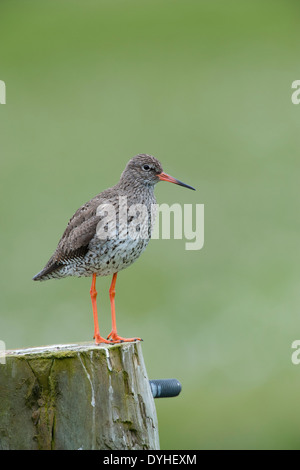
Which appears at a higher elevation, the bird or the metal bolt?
the bird

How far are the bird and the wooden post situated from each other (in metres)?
0.98

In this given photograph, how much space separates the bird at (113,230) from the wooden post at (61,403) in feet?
3.23

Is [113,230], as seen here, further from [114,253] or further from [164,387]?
[164,387]

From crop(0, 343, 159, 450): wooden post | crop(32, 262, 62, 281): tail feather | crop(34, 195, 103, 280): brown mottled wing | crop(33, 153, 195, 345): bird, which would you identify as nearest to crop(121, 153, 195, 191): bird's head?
crop(33, 153, 195, 345): bird

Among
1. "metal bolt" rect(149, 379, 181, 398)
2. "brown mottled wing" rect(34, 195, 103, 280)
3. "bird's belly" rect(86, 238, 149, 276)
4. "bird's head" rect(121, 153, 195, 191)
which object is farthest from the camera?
"bird's head" rect(121, 153, 195, 191)

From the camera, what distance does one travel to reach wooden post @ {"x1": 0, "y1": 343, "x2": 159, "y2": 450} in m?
3.40

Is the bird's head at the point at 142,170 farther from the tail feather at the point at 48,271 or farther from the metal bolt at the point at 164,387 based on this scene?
the metal bolt at the point at 164,387

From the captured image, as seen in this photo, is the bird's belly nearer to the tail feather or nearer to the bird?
the bird

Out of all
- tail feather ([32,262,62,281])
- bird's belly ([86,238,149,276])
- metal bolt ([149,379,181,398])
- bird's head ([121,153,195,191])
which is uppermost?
bird's head ([121,153,195,191])

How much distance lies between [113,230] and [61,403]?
1634mm

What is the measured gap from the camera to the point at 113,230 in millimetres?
4715

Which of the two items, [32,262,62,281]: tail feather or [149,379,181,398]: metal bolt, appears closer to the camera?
[149,379,181,398]: metal bolt

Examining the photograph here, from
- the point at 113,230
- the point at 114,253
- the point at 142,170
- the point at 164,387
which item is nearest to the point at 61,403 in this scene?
the point at 164,387
